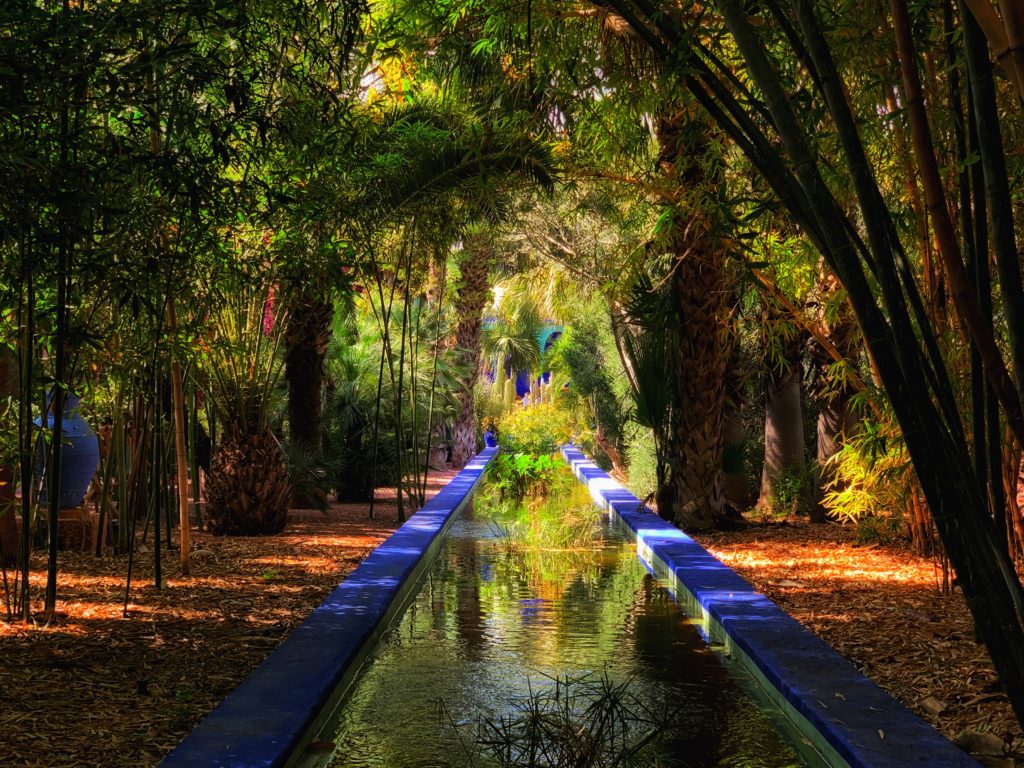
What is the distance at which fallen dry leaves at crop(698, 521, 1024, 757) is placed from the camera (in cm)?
403

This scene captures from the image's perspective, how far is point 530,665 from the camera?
4.96 meters

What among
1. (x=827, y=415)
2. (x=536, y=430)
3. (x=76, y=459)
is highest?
(x=536, y=430)

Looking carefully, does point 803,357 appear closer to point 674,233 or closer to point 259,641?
point 674,233

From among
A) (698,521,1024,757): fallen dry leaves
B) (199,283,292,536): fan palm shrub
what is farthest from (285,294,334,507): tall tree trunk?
(698,521,1024,757): fallen dry leaves

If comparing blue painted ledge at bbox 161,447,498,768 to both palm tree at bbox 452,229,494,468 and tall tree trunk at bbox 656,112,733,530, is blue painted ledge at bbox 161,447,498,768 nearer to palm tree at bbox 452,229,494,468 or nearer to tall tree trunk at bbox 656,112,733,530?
tall tree trunk at bbox 656,112,733,530

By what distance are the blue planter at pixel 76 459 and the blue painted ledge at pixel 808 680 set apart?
445 cm

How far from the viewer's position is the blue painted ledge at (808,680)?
3334 millimetres

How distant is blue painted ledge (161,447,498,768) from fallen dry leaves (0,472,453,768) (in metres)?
0.17

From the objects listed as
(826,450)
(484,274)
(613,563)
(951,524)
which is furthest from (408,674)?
(484,274)

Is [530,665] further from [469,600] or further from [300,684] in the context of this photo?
[469,600]

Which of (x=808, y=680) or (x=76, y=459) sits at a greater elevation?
(x=76, y=459)

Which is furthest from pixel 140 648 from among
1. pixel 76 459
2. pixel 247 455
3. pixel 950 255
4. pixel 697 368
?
pixel 697 368

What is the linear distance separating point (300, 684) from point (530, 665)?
1.30 meters

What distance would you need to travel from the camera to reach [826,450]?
416 inches
